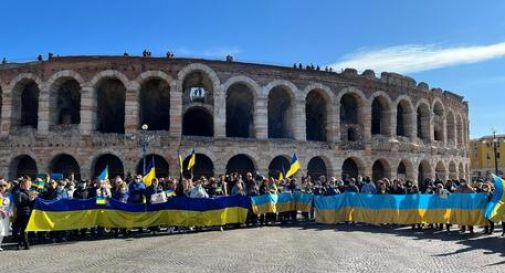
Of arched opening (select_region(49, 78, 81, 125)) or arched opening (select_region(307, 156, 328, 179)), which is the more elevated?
arched opening (select_region(49, 78, 81, 125))

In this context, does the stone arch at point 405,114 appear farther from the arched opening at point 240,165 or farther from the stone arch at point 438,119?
the arched opening at point 240,165

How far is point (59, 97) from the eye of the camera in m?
28.0

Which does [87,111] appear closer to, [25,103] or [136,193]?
[25,103]

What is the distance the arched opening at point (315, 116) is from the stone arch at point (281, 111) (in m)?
1.96

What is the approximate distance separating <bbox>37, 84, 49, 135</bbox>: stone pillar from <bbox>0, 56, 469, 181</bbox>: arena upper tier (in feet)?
0.20

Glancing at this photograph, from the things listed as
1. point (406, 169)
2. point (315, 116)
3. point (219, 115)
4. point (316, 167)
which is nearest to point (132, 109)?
point (219, 115)

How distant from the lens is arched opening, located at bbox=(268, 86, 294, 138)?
1185 inches

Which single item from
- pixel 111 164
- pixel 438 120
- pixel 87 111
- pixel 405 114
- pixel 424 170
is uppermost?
pixel 405 114

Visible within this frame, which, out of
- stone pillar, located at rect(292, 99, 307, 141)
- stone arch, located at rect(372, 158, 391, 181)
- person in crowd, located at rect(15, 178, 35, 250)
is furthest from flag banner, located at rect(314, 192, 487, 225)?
stone arch, located at rect(372, 158, 391, 181)

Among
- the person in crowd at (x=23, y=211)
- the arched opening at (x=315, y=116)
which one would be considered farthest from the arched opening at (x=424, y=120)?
the person in crowd at (x=23, y=211)

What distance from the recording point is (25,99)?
28828mm

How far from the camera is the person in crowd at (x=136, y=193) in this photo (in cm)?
1398

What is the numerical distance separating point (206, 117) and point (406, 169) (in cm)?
1620

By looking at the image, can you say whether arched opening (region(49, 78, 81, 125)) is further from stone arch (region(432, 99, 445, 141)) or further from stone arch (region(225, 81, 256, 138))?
stone arch (region(432, 99, 445, 141))
